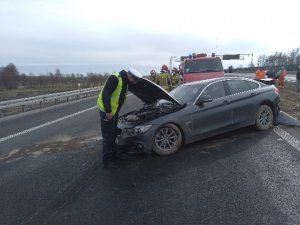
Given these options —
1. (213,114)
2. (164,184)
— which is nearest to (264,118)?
(213,114)

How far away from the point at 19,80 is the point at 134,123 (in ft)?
275

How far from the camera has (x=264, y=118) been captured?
31.2ft

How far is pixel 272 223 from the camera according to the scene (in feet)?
14.3

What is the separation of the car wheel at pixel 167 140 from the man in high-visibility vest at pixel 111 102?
85cm

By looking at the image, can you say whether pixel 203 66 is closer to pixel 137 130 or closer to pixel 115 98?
pixel 137 130

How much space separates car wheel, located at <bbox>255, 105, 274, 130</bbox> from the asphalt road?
214 millimetres

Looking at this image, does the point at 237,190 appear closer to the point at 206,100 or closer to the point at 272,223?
the point at 272,223

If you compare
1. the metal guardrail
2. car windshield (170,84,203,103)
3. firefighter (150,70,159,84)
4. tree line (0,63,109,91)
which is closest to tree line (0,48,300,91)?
tree line (0,63,109,91)

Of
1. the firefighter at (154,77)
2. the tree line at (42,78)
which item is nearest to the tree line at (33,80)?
the tree line at (42,78)

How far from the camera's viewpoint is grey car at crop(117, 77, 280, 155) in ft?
25.5

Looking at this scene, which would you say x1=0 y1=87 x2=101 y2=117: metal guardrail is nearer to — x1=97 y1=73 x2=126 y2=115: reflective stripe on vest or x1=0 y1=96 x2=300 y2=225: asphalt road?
x1=0 y1=96 x2=300 y2=225: asphalt road

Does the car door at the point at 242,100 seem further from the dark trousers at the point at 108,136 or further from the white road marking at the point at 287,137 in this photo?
the dark trousers at the point at 108,136

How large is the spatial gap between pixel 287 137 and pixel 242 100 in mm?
1270

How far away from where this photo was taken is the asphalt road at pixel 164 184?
4.84 metres
